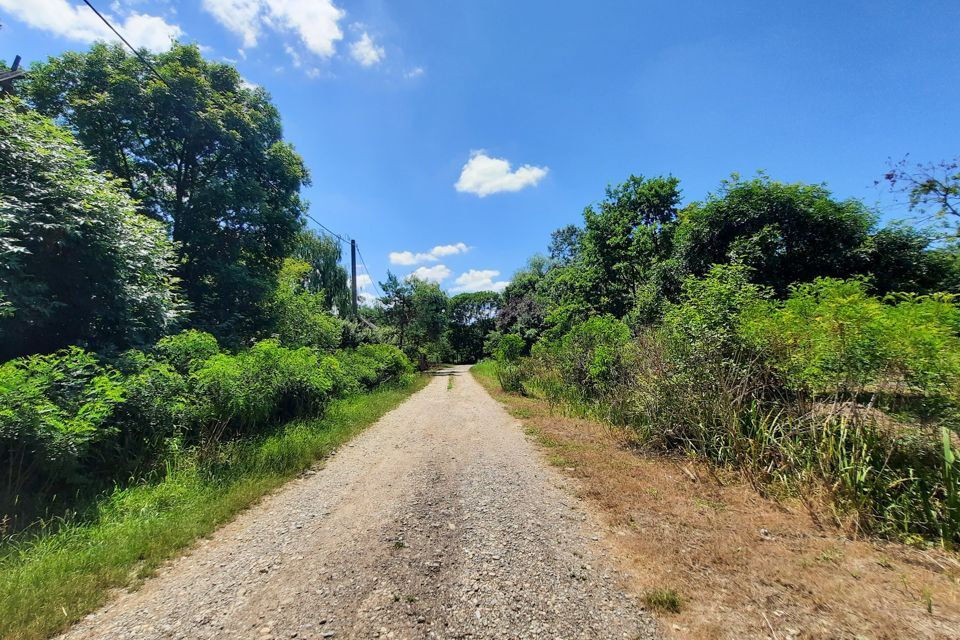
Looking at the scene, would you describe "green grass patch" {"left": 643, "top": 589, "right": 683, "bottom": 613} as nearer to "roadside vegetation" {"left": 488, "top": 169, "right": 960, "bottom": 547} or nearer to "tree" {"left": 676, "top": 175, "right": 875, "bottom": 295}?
"roadside vegetation" {"left": 488, "top": 169, "right": 960, "bottom": 547}

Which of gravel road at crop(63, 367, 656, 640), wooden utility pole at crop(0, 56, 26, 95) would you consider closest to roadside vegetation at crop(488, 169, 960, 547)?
gravel road at crop(63, 367, 656, 640)

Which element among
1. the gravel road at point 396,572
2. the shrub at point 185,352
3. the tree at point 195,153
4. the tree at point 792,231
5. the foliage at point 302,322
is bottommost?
the gravel road at point 396,572

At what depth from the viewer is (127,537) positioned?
3.08 meters

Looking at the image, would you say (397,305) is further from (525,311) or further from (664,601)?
(664,601)

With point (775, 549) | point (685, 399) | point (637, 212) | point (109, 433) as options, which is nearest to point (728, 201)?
point (637, 212)

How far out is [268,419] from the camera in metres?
7.08

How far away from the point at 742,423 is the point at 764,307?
1.65 m

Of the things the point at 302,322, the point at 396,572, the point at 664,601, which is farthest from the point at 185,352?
the point at 302,322

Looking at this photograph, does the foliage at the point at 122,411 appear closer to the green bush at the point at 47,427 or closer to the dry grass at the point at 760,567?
the green bush at the point at 47,427

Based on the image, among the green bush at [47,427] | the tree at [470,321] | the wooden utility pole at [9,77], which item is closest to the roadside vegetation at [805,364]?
the green bush at [47,427]

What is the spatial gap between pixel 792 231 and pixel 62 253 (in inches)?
611

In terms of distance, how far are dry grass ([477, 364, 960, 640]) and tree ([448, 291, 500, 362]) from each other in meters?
42.8

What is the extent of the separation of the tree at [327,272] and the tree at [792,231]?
2299 cm

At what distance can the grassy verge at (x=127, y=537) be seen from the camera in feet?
7.43
